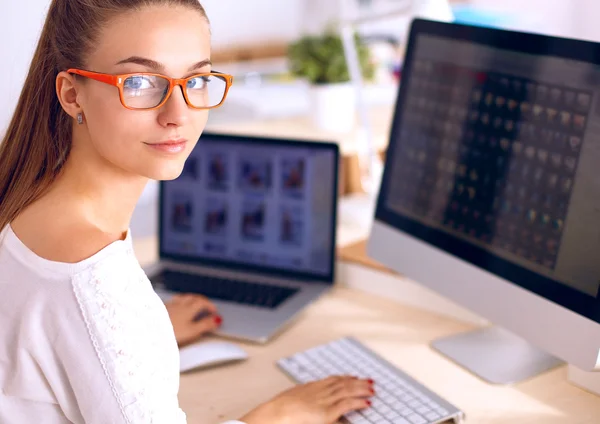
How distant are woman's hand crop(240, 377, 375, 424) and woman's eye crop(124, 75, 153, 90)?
17.0 inches

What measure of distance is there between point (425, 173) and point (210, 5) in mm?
1480

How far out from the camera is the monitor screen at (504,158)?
3.30 feet

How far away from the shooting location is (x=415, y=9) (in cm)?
153

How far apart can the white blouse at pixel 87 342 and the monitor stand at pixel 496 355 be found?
0.49m

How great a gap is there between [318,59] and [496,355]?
1.02 metres

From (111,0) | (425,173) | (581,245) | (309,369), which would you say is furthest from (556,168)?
(111,0)

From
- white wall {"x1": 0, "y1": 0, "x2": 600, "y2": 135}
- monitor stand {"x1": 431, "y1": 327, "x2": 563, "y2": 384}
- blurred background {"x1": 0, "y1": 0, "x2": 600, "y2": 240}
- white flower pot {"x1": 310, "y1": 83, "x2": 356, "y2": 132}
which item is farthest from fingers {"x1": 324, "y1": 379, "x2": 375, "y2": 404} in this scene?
white wall {"x1": 0, "y1": 0, "x2": 600, "y2": 135}

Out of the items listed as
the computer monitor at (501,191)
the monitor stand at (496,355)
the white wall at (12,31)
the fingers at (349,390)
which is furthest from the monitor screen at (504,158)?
the white wall at (12,31)

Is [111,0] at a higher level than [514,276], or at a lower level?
higher

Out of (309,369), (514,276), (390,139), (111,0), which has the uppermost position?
(111,0)

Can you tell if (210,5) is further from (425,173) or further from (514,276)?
(514,276)

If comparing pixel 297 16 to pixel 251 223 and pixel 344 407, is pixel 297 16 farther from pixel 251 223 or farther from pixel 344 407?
pixel 344 407

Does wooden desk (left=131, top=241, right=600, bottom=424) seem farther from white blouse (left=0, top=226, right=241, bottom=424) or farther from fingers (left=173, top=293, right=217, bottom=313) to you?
white blouse (left=0, top=226, right=241, bottom=424)

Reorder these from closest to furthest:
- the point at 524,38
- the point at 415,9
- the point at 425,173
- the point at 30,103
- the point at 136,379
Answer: the point at 136,379 → the point at 30,103 → the point at 524,38 → the point at 425,173 → the point at 415,9
